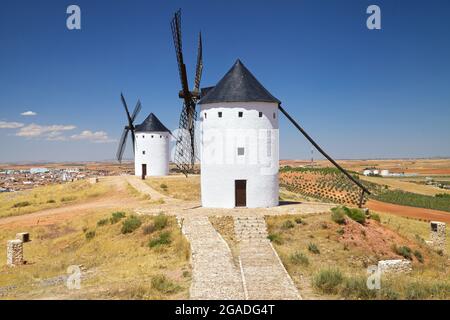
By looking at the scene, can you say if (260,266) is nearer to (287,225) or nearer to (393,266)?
(393,266)

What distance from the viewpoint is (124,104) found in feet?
126

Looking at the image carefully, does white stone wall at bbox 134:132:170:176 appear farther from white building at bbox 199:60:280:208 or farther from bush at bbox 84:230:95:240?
bush at bbox 84:230:95:240

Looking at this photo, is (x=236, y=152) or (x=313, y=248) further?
(x=236, y=152)

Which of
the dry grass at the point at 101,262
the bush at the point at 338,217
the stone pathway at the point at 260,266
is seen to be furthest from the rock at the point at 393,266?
the dry grass at the point at 101,262

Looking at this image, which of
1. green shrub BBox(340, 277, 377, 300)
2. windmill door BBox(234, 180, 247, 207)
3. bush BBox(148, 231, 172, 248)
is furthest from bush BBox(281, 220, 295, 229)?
green shrub BBox(340, 277, 377, 300)

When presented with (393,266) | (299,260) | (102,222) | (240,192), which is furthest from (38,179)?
(393,266)

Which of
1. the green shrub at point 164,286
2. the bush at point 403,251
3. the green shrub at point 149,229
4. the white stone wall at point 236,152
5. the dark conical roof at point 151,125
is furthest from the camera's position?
the dark conical roof at point 151,125

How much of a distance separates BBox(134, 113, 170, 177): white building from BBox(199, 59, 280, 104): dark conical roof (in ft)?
60.7

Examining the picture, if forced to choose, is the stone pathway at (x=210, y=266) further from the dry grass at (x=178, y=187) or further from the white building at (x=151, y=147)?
the white building at (x=151, y=147)

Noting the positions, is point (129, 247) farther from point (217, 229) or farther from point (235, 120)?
point (235, 120)

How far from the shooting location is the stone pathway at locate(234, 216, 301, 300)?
8039 mm

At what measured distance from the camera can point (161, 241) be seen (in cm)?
1361

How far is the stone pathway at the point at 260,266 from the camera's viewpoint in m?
8.04

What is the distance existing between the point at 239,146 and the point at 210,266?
7.81m
